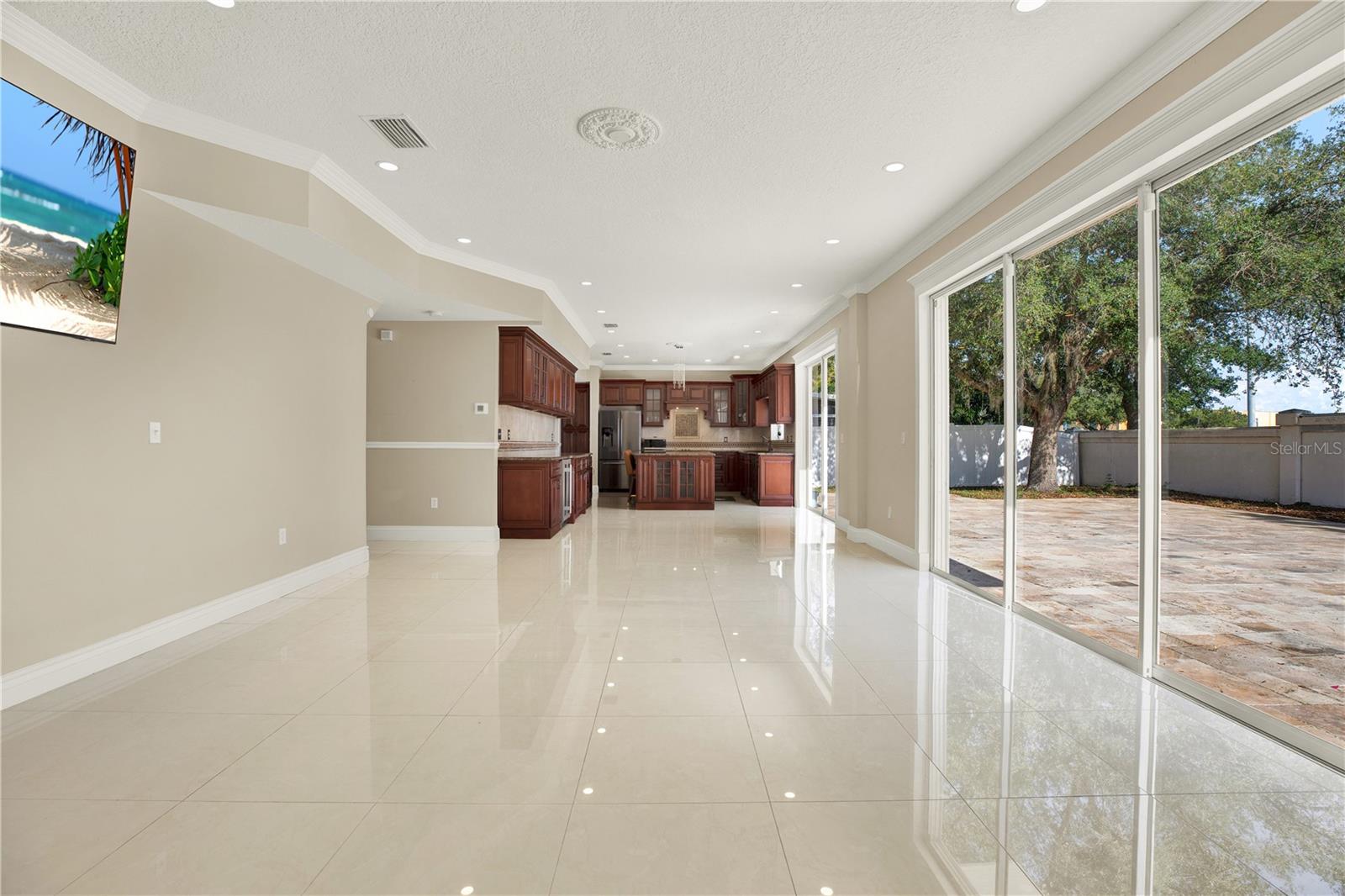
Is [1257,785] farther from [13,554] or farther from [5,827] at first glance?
[13,554]

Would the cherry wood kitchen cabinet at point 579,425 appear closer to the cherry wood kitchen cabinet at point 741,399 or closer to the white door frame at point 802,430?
the cherry wood kitchen cabinet at point 741,399

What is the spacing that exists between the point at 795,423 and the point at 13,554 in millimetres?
9410

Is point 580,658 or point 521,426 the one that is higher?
point 521,426

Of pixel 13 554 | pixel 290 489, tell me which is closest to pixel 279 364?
pixel 290 489

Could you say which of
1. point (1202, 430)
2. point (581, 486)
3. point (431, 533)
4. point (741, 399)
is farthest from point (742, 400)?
point (1202, 430)

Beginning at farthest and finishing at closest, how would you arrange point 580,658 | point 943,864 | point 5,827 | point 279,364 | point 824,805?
point 279,364, point 580,658, point 824,805, point 5,827, point 943,864

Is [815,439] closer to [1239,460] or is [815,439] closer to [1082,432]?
[1082,432]

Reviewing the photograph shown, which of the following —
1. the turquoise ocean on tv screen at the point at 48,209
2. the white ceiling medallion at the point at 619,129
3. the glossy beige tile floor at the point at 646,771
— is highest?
the white ceiling medallion at the point at 619,129

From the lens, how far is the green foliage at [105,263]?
2682mm

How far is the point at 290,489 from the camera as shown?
426 cm

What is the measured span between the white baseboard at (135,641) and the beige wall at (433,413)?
6.48 feet

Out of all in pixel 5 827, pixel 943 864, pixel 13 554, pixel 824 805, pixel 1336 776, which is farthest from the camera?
pixel 13 554

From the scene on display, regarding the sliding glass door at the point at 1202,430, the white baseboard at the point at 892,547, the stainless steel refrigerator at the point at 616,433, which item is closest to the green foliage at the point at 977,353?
the sliding glass door at the point at 1202,430

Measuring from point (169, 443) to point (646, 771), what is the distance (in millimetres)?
3201
